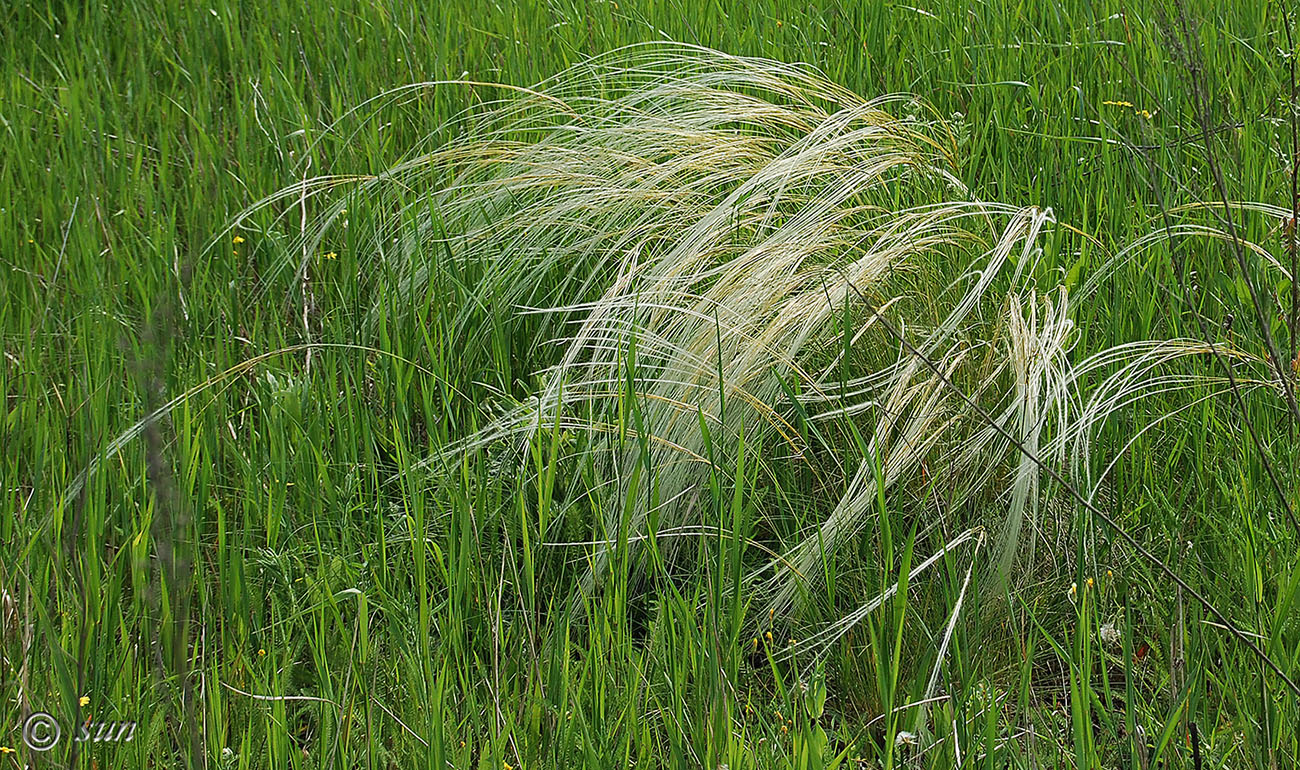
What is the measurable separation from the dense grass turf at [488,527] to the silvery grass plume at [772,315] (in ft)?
0.13

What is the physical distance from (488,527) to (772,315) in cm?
47

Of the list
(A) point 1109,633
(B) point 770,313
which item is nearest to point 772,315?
(B) point 770,313

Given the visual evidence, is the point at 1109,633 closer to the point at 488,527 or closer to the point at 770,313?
the point at 770,313

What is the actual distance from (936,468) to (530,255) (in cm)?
75

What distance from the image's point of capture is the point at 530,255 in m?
1.82

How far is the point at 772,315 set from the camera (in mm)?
1534

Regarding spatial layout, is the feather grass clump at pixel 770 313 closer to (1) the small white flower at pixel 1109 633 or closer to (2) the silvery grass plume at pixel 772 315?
(2) the silvery grass plume at pixel 772 315

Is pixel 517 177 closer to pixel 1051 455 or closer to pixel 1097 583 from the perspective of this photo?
pixel 1051 455

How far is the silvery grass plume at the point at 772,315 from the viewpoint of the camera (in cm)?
136

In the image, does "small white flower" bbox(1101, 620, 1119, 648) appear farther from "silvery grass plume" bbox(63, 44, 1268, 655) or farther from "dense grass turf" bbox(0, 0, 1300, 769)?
"silvery grass plume" bbox(63, 44, 1268, 655)

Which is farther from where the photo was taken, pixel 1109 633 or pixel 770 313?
pixel 770 313

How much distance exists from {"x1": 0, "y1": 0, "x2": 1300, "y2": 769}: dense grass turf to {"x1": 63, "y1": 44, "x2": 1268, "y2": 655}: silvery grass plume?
0.04 meters

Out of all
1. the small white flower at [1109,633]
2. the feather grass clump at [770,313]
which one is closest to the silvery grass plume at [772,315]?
the feather grass clump at [770,313]

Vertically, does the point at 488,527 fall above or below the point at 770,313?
below
